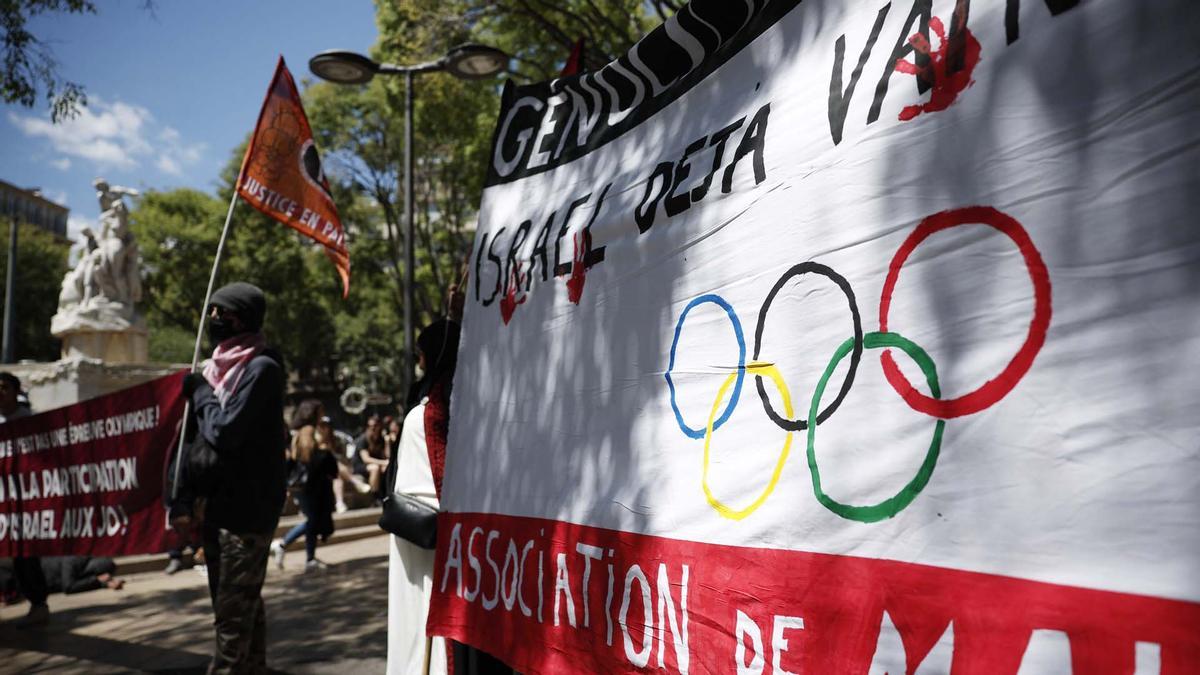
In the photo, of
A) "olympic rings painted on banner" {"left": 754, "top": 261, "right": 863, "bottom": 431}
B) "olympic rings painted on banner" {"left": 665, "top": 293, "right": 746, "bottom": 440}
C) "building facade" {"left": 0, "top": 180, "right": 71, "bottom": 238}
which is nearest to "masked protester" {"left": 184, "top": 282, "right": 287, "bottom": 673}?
"olympic rings painted on banner" {"left": 665, "top": 293, "right": 746, "bottom": 440}

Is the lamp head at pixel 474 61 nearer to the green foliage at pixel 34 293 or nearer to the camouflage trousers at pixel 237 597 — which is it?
the camouflage trousers at pixel 237 597

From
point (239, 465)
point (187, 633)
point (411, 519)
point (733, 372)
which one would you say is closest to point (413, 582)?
point (411, 519)

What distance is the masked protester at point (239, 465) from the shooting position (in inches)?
136

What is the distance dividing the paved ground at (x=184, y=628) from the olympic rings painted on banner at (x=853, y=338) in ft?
11.9

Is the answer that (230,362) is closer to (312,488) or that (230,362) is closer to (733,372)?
(733,372)

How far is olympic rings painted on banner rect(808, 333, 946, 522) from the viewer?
1.43 metres

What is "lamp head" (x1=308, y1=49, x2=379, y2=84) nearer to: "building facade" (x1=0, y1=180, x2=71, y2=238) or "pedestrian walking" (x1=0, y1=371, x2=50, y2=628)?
"pedestrian walking" (x1=0, y1=371, x2=50, y2=628)

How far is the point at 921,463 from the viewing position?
1.44 meters

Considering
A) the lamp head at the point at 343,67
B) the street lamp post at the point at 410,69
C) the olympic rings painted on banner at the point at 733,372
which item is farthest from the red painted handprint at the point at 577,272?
the lamp head at the point at 343,67

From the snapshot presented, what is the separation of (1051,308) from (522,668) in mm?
1632

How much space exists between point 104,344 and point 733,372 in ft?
46.1

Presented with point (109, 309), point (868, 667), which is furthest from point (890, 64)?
point (109, 309)

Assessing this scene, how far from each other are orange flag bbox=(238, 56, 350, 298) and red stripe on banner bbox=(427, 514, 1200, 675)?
2.98m

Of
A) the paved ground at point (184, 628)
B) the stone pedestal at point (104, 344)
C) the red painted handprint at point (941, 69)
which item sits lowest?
the paved ground at point (184, 628)
